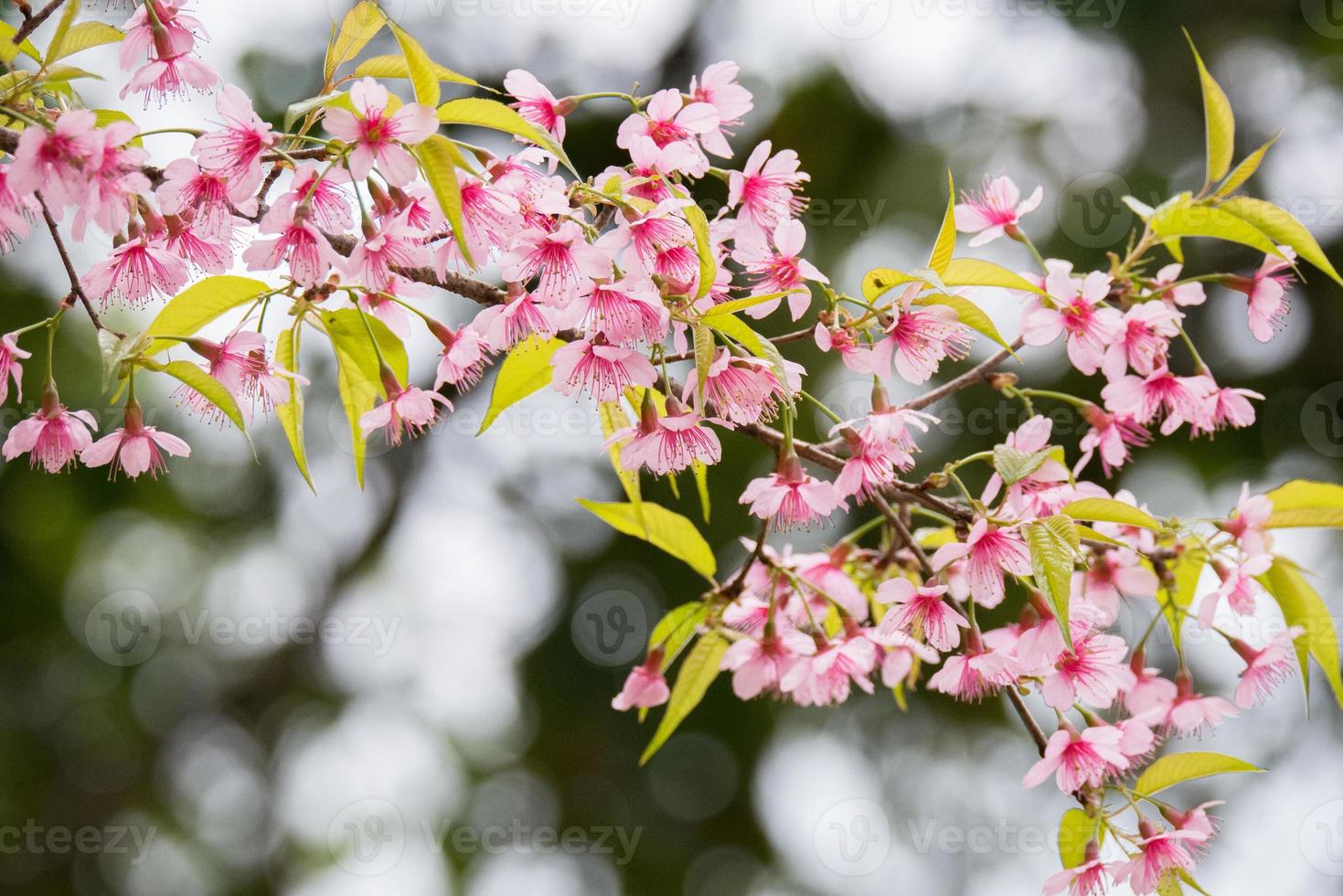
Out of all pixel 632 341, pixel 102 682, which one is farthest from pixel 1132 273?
pixel 102 682

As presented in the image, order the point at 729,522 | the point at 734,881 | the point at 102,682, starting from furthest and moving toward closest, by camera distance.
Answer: the point at 102,682
the point at 734,881
the point at 729,522

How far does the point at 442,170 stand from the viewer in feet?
2.66

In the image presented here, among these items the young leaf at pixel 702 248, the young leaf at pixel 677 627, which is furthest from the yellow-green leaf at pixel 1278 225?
the young leaf at pixel 677 627

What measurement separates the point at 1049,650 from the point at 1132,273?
44 centimetres

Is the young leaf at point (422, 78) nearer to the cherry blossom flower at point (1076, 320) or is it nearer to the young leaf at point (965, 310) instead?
the young leaf at point (965, 310)

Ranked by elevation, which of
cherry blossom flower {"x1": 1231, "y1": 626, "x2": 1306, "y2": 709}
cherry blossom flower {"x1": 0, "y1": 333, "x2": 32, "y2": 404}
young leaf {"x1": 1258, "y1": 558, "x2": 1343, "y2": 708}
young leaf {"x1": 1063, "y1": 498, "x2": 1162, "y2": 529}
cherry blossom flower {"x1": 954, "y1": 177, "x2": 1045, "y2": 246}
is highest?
cherry blossom flower {"x1": 0, "y1": 333, "x2": 32, "y2": 404}

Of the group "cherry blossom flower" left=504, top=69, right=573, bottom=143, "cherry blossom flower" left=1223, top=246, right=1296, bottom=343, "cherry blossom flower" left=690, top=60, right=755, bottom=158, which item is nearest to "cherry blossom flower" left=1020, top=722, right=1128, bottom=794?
"cherry blossom flower" left=1223, top=246, right=1296, bottom=343

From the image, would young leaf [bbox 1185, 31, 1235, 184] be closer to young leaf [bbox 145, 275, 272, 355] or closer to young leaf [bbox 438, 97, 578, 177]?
young leaf [bbox 438, 97, 578, 177]

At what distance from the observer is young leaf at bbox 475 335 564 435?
1045 mm

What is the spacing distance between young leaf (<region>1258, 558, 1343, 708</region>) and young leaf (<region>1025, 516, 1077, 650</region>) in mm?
407

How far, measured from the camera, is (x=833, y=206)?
3543 millimetres

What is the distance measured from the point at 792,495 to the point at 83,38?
691 millimetres

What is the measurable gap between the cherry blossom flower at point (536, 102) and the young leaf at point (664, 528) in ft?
1.26

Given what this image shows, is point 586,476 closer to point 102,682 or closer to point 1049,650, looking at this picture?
point 102,682
